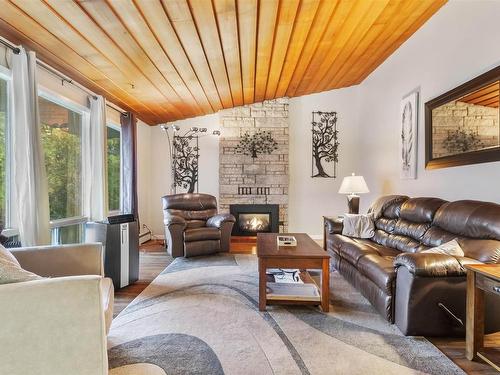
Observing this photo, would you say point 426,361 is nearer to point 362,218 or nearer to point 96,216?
point 362,218

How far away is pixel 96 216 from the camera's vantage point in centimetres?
382

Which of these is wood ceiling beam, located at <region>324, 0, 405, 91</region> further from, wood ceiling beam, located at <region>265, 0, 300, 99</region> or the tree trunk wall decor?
the tree trunk wall decor

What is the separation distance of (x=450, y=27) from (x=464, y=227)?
7.04 ft

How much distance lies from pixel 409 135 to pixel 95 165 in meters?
4.10

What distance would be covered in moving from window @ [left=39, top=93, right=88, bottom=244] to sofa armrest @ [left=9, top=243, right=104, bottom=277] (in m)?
1.42

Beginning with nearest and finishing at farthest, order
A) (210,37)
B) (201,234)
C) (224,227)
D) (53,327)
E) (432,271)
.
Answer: (53,327)
(432,271)
(210,37)
(201,234)
(224,227)

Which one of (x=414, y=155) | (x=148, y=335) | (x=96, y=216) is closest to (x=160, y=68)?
(x=96, y=216)

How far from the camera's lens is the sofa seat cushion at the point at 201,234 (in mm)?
4172

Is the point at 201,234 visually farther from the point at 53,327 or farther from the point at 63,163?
the point at 53,327

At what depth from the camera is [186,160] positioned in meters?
5.91

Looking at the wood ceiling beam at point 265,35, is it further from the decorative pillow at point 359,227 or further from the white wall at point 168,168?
the decorative pillow at point 359,227

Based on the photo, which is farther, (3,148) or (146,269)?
(146,269)

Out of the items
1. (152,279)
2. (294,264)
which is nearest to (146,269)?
(152,279)

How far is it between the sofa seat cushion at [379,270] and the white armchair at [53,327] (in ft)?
6.19
